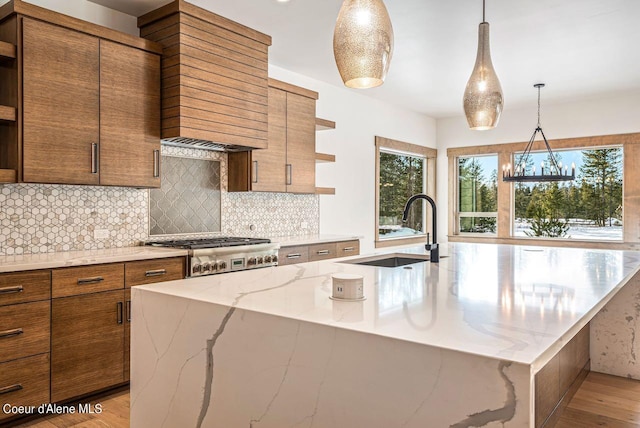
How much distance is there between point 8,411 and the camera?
2.56m

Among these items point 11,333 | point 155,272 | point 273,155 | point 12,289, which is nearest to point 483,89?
point 273,155

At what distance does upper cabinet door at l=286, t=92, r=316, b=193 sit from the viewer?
4.68 meters

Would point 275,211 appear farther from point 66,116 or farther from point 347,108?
point 66,116

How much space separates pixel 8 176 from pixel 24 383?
1.14 metres

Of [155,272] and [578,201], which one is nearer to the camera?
[155,272]

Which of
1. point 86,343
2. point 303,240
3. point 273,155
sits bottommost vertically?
point 86,343

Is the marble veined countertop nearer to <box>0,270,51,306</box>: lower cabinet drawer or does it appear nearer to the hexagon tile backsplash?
<box>0,270,51,306</box>: lower cabinet drawer

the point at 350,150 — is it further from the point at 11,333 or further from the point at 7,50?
the point at 11,333

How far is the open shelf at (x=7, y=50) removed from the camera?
8.98ft

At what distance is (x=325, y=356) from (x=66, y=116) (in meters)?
2.49

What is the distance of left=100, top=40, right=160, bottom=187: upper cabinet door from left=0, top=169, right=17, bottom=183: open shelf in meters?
0.50

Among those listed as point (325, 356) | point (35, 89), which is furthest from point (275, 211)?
point (325, 356)

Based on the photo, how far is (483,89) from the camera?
2.90 meters

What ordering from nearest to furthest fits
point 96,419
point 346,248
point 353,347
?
point 353,347 < point 96,419 < point 346,248
